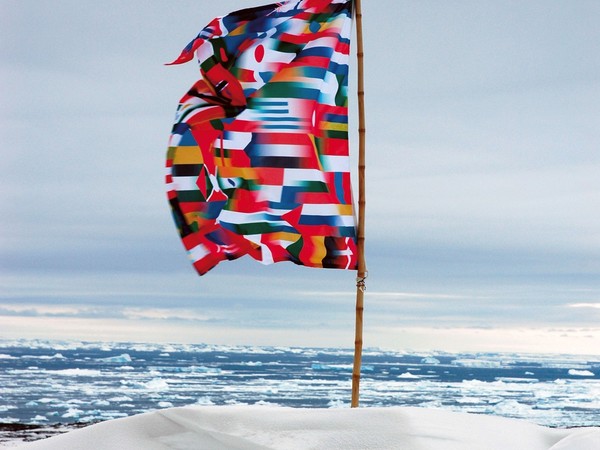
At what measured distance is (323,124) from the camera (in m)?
4.96

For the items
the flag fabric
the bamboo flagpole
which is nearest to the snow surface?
the bamboo flagpole

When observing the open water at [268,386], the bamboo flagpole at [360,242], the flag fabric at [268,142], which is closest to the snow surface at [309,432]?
the bamboo flagpole at [360,242]

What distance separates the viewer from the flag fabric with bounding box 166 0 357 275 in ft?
15.9

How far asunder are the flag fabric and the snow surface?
8.03 ft

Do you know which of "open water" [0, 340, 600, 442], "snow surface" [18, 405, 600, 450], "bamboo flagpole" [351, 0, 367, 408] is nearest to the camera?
"snow surface" [18, 405, 600, 450]

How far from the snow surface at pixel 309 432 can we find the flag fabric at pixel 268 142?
245 cm

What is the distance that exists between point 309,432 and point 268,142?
9.56 feet

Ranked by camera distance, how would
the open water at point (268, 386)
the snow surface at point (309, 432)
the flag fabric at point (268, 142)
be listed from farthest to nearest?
the open water at point (268, 386) < the flag fabric at point (268, 142) < the snow surface at point (309, 432)

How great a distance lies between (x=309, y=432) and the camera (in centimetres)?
223

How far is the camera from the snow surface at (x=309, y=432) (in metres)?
2.19

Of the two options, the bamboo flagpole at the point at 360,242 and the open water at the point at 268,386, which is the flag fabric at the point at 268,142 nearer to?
the bamboo flagpole at the point at 360,242

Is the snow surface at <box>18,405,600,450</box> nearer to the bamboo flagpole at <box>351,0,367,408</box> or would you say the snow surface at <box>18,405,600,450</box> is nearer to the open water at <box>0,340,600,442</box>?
the bamboo flagpole at <box>351,0,367,408</box>

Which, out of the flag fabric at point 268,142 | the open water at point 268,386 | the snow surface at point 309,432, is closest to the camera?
the snow surface at point 309,432

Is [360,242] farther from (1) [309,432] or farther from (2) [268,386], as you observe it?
(2) [268,386]
